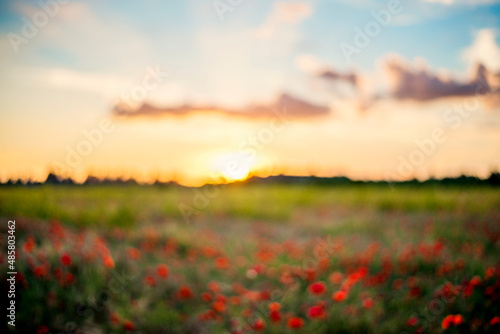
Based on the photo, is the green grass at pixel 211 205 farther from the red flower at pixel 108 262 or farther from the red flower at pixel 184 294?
the red flower at pixel 184 294

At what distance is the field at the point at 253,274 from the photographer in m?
3.29

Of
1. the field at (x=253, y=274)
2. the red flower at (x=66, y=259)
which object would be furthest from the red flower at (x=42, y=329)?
the red flower at (x=66, y=259)

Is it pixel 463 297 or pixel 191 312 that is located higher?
pixel 463 297

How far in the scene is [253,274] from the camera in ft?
16.1

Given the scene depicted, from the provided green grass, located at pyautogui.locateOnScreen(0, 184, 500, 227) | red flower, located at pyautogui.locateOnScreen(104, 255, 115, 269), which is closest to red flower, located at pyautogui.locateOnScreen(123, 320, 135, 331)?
red flower, located at pyautogui.locateOnScreen(104, 255, 115, 269)

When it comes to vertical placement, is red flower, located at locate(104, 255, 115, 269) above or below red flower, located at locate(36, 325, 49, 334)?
above

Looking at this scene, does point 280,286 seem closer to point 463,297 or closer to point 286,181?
point 463,297

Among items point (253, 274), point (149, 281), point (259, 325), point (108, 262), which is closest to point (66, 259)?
point (108, 262)

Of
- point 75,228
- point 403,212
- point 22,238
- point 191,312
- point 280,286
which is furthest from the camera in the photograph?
point 403,212

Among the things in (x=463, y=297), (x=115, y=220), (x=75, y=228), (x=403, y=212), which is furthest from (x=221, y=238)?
(x=403, y=212)

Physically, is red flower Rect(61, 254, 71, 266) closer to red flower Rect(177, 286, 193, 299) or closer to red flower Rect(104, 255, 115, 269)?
red flower Rect(104, 255, 115, 269)

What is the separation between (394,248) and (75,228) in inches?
247

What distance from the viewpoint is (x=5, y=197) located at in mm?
7094

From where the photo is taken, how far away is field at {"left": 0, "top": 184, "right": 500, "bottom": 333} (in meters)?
3.29
